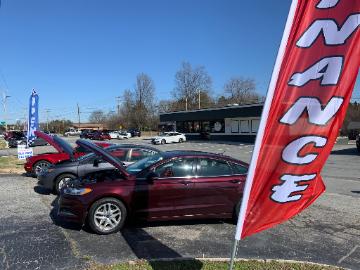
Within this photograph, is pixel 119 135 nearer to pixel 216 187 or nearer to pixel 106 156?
pixel 216 187

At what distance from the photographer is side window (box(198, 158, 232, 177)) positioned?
26.8 ft

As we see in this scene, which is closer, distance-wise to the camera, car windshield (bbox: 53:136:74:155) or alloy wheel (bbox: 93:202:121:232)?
alloy wheel (bbox: 93:202:121:232)

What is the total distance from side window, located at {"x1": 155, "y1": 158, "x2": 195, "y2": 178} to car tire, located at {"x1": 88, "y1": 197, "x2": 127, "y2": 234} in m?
0.95

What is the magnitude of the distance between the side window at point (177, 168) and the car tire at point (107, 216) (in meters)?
0.95

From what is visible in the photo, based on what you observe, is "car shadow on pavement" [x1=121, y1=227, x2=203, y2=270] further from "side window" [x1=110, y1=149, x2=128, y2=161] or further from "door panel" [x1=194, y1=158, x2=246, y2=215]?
"side window" [x1=110, y1=149, x2=128, y2=161]

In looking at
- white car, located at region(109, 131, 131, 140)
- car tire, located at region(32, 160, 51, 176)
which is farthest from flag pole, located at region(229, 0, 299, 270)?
white car, located at region(109, 131, 131, 140)

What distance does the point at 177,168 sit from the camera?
8055 mm

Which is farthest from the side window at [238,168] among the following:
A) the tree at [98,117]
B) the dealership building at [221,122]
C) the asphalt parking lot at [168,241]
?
the tree at [98,117]

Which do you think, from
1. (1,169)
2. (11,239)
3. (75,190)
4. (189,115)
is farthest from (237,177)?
(189,115)

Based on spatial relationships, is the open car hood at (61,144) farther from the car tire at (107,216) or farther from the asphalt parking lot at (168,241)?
the car tire at (107,216)

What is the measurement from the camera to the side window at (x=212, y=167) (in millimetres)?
8156

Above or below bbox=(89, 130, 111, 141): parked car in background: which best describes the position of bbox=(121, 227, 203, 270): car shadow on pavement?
below

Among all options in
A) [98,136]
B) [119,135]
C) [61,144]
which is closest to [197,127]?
[98,136]

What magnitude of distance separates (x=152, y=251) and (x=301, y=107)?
3.65m
